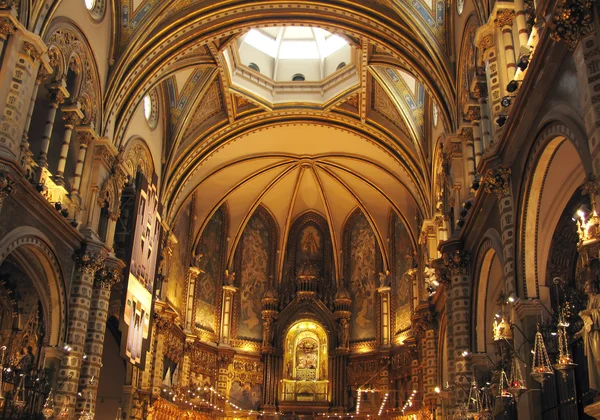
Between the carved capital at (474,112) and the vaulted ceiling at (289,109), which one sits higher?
the vaulted ceiling at (289,109)

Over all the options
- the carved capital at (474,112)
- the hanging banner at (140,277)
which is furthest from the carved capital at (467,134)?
the hanging banner at (140,277)

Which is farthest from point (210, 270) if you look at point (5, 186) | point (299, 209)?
point (5, 186)

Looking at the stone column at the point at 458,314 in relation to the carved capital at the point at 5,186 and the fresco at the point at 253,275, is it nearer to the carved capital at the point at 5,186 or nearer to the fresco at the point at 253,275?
the carved capital at the point at 5,186

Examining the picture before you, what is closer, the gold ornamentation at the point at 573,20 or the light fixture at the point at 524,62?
the gold ornamentation at the point at 573,20

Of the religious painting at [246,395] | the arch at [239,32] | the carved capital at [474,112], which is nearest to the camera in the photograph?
the carved capital at [474,112]

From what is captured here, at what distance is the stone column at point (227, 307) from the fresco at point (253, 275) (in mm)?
645

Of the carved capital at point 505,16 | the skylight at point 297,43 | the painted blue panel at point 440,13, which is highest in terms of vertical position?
the skylight at point 297,43

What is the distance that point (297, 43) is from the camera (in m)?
30.3

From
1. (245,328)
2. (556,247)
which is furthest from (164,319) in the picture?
(556,247)

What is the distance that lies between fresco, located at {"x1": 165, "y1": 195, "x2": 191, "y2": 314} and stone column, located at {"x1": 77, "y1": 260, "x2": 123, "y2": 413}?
301 inches

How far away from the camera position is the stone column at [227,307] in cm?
3228

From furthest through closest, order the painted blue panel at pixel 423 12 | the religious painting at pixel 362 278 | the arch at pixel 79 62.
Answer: the religious painting at pixel 362 278 → the painted blue panel at pixel 423 12 → the arch at pixel 79 62

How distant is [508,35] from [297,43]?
1632 centimetres

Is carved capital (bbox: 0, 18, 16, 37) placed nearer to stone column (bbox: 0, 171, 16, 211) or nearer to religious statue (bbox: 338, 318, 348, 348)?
stone column (bbox: 0, 171, 16, 211)
